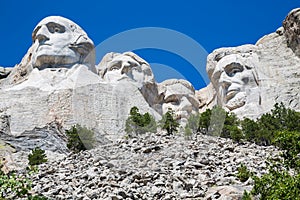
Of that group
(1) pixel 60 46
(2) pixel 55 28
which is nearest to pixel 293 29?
(1) pixel 60 46

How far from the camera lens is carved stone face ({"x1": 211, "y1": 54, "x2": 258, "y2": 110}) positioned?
3559cm

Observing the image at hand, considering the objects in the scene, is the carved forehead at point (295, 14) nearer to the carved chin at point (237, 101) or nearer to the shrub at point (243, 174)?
the carved chin at point (237, 101)

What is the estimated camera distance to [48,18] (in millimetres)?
35375

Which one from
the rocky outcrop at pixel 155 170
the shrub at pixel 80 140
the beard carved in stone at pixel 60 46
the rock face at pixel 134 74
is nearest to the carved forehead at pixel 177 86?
the rock face at pixel 134 74

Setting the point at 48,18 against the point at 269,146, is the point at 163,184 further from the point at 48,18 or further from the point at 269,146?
the point at 48,18

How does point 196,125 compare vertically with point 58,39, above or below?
below

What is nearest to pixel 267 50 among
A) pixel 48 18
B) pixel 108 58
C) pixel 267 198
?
pixel 108 58

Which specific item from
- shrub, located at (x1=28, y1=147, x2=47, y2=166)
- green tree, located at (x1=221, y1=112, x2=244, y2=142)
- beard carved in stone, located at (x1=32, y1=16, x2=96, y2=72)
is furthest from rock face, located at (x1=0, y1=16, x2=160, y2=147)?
green tree, located at (x1=221, y1=112, x2=244, y2=142)

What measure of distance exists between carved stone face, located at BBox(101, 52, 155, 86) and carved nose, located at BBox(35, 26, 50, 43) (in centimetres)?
402

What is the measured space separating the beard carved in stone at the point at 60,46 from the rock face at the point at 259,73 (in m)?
6.87

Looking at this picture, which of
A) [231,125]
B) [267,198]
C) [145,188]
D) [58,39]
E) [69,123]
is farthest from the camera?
[58,39]

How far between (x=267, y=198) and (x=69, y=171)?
6.77m

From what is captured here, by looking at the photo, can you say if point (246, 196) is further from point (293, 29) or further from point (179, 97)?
point (179, 97)

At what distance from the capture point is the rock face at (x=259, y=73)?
3438 centimetres
